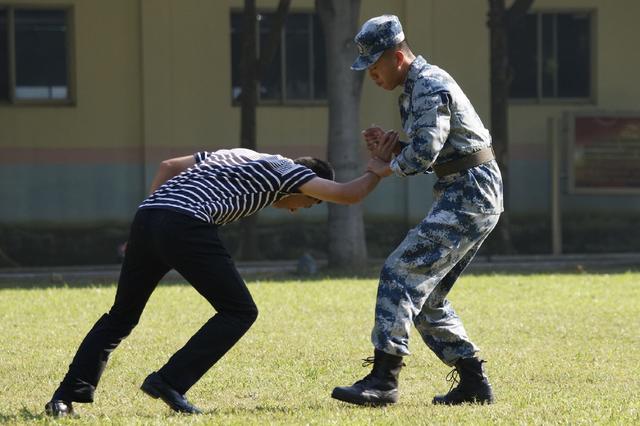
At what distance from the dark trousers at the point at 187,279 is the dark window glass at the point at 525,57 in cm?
1569

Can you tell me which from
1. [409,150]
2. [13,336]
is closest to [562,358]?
[409,150]

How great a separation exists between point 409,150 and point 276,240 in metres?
14.7

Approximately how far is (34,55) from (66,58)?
1.65ft

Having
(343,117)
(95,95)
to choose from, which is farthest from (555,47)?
(95,95)

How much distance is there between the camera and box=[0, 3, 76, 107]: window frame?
2058 centimetres

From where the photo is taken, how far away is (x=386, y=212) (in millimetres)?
21547

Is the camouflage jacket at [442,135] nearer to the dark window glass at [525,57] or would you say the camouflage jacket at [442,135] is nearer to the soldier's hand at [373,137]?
the soldier's hand at [373,137]

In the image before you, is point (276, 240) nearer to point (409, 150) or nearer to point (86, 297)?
point (86, 297)

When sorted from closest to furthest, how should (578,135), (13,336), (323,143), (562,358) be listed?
(562,358)
(13,336)
(578,135)
(323,143)

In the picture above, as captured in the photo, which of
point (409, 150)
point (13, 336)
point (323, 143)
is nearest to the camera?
point (409, 150)

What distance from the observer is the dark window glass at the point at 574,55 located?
21906mm

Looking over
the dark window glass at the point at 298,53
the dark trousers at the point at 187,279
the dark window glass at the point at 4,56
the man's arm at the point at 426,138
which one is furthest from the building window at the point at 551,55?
the dark trousers at the point at 187,279

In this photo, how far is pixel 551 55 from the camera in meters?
21.9

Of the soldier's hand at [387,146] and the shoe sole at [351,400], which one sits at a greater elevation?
the soldier's hand at [387,146]
